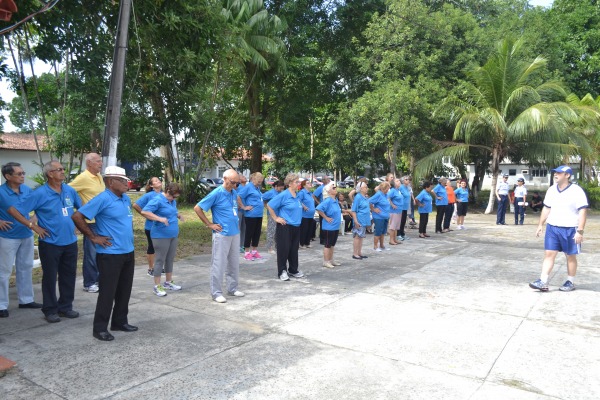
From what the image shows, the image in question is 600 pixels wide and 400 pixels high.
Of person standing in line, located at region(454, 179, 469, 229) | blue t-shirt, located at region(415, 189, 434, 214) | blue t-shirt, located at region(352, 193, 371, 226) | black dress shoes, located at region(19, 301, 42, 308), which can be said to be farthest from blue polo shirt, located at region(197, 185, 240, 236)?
person standing in line, located at region(454, 179, 469, 229)

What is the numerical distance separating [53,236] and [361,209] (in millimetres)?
5704

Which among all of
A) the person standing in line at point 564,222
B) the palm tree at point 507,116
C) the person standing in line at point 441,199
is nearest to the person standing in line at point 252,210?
the person standing in line at point 564,222

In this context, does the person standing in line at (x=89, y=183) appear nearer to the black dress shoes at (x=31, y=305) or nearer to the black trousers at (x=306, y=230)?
the black dress shoes at (x=31, y=305)

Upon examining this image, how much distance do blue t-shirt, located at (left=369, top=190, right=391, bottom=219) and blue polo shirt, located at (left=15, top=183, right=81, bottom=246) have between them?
626 cm

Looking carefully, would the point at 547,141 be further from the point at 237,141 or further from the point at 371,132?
the point at 237,141

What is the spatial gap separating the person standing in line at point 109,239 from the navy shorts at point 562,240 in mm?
5706

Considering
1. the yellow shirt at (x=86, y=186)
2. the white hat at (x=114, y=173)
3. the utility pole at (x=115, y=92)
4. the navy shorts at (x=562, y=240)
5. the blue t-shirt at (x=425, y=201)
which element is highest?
the utility pole at (x=115, y=92)

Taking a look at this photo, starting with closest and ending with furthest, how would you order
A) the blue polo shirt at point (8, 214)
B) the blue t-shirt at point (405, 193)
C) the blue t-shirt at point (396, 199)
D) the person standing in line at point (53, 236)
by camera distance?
the person standing in line at point (53, 236), the blue polo shirt at point (8, 214), the blue t-shirt at point (396, 199), the blue t-shirt at point (405, 193)

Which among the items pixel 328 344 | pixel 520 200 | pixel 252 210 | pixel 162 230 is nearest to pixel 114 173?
pixel 162 230

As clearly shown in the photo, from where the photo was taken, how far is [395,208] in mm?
11375

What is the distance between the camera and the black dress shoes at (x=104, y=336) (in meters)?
4.77

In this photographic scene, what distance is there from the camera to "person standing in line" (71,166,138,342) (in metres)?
4.67

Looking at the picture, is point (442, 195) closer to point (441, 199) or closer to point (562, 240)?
point (441, 199)

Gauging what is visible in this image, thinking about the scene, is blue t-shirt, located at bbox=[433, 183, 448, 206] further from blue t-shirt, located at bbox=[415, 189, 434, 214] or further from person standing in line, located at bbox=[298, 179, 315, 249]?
person standing in line, located at bbox=[298, 179, 315, 249]
